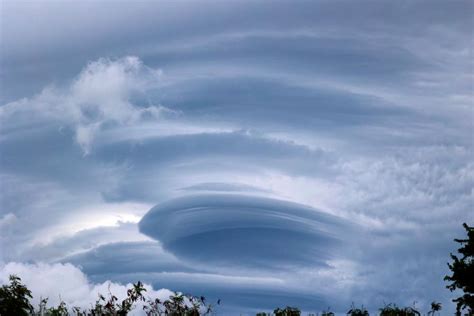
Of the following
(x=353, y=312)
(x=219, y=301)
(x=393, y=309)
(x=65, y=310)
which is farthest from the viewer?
(x=353, y=312)

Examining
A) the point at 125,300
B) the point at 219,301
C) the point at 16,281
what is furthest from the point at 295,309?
the point at 16,281

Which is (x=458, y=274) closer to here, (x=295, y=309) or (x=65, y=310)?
(x=295, y=309)

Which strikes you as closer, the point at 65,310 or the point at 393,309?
the point at 65,310

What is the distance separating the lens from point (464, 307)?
186ft

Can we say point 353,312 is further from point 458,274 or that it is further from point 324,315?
point 458,274

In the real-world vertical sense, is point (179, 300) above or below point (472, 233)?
below

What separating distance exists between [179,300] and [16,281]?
10.3m

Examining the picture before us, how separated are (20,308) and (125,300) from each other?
6.55 metres

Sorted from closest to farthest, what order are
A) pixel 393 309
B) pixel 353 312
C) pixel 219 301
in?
pixel 219 301 → pixel 393 309 → pixel 353 312

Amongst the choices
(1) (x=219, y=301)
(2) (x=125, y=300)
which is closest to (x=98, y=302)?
(2) (x=125, y=300)

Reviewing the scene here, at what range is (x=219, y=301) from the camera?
45.9m

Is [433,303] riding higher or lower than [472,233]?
lower

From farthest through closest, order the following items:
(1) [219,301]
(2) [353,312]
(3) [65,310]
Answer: (2) [353,312]
(3) [65,310]
(1) [219,301]

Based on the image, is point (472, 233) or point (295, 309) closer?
point (295, 309)
